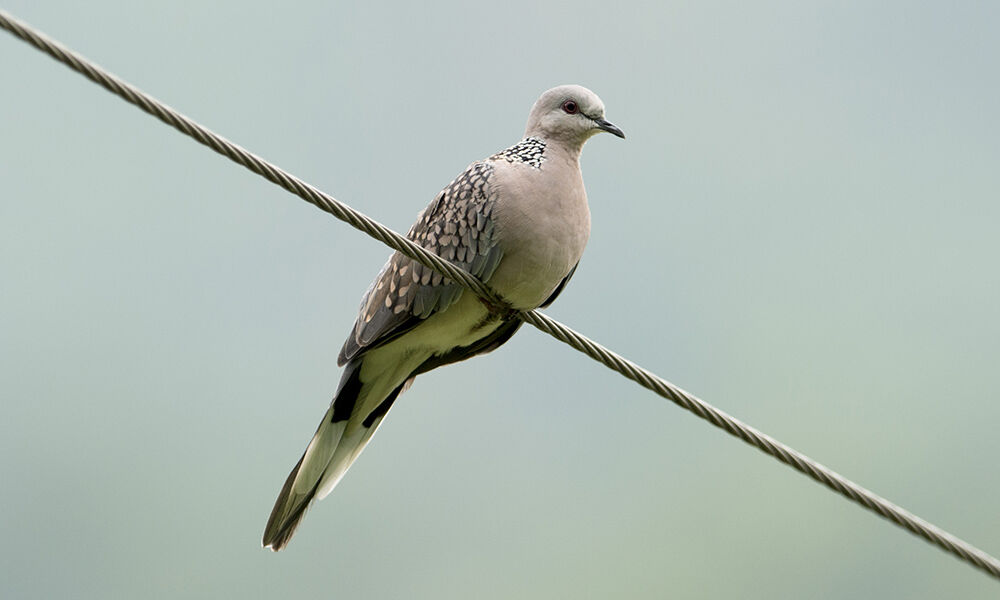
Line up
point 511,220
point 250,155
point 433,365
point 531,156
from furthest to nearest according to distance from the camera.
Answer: point 433,365
point 531,156
point 511,220
point 250,155

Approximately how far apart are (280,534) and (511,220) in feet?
5.41

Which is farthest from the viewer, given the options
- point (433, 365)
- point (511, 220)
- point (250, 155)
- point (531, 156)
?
point (433, 365)

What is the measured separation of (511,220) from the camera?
4.21 meters

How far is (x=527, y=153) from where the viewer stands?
178 inches

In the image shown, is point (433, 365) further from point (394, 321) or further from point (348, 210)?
point (348, 210)

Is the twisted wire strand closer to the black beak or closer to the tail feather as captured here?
the black beak

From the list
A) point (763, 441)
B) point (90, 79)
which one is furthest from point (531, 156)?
point (90, 79)

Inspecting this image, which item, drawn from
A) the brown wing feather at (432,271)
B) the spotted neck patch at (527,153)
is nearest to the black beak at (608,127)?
the spotted neck patch at (527,153)

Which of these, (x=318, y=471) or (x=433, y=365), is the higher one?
(x=433, y=365)

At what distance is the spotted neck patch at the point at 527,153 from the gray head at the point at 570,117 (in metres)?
0.07

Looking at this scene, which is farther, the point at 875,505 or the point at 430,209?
the point at 430,209

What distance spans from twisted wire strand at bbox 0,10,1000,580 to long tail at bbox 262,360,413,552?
139 centimetres

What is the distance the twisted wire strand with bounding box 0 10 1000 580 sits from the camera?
8.79 feet

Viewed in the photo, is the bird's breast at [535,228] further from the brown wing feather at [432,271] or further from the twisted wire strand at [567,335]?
the twisted wire strand at [567,335]
